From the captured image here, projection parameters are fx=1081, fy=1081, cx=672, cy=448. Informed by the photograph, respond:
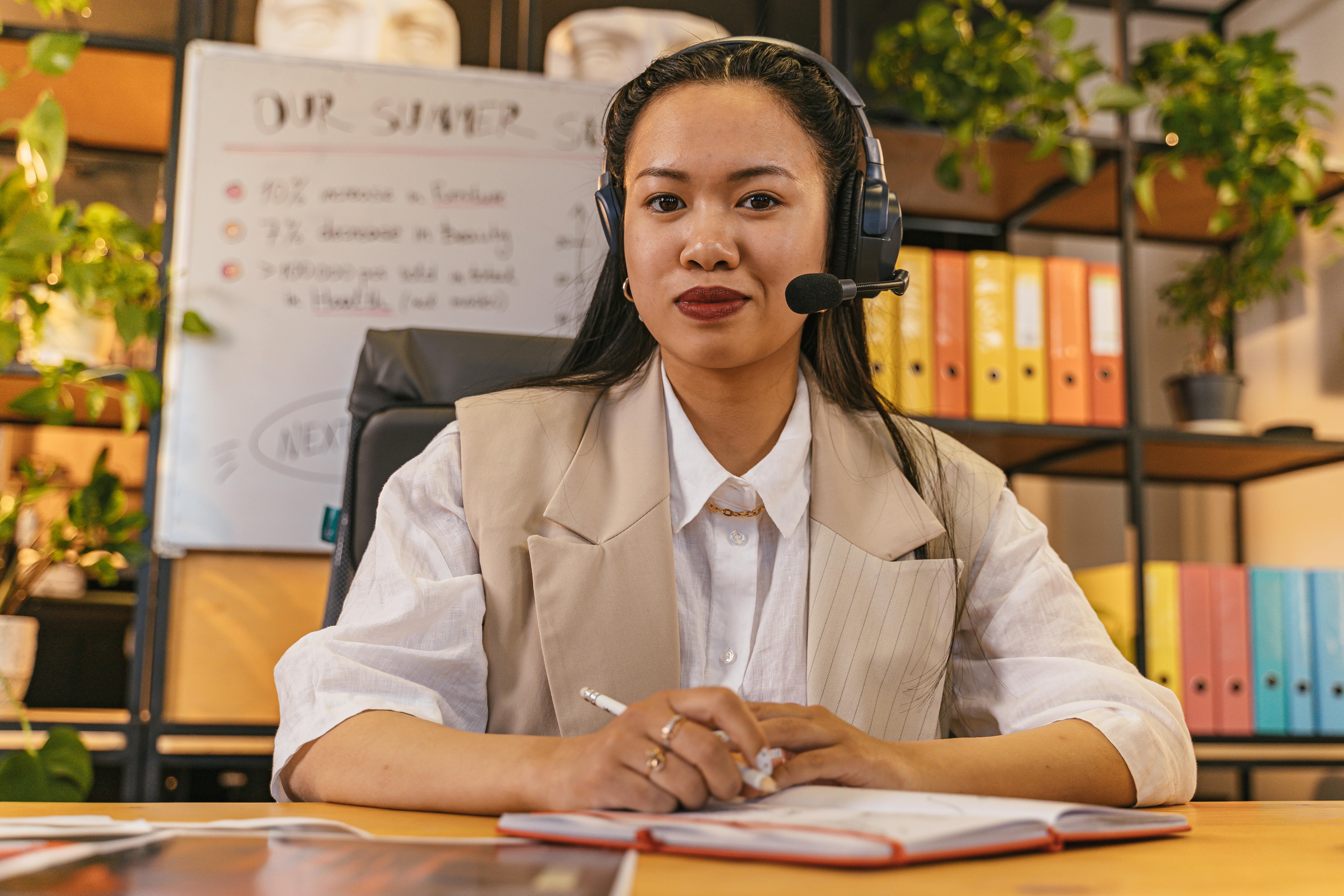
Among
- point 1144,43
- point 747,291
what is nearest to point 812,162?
point 747,291

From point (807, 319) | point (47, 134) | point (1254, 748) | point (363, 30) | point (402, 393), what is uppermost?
point (363, 30)

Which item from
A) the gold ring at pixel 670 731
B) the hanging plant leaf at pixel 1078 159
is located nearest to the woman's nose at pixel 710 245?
the gold ring at pixel 670 731

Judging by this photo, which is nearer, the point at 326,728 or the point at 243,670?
the point at 326,728

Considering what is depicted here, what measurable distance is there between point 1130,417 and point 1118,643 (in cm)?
42

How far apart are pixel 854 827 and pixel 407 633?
49 centimetres

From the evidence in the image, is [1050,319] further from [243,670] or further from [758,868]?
[758,868]

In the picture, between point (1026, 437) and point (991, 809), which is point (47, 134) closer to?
point (991, 809)

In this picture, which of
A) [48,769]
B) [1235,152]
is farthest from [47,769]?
[1235,152]

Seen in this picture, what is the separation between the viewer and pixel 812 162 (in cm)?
110

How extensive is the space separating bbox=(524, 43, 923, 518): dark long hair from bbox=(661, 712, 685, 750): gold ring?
1.70 feet

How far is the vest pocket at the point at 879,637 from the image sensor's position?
39.1 inches

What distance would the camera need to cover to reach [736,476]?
3.66ft

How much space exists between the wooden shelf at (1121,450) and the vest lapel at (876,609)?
0.84 metres

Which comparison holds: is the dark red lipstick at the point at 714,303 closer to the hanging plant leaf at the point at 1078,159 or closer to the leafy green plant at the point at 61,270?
the leafy green plant at the point at 61,270
